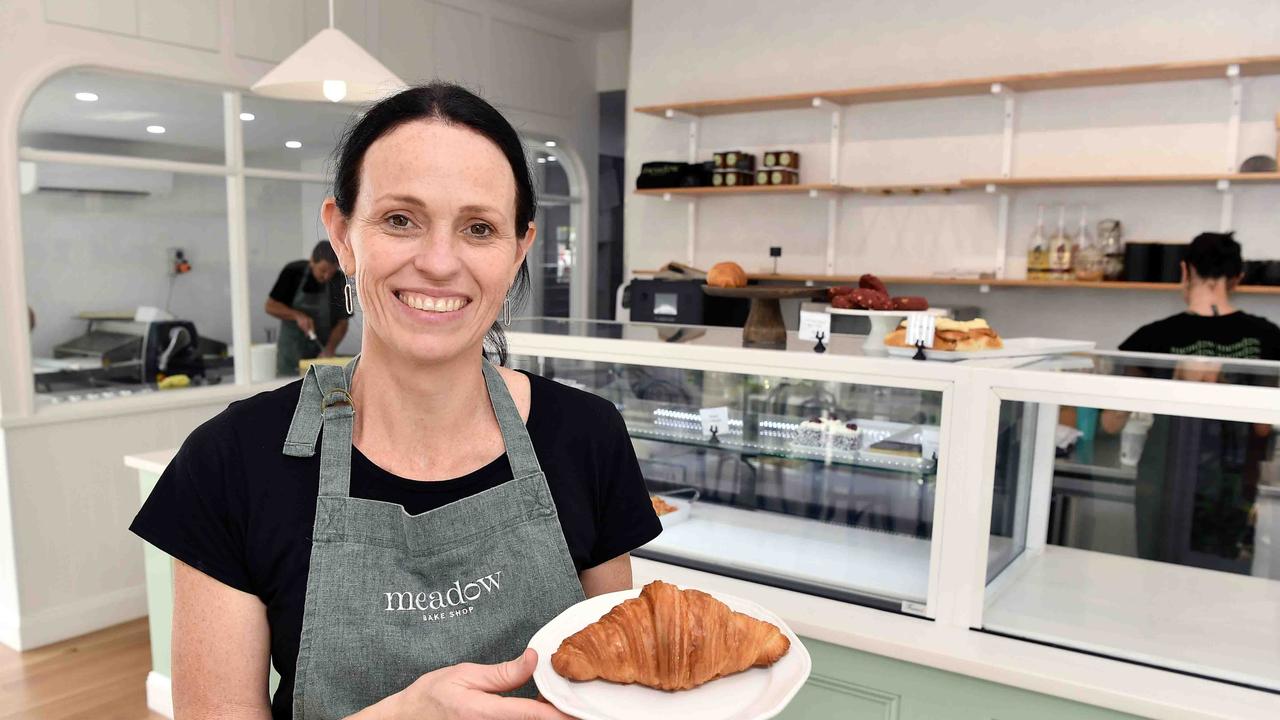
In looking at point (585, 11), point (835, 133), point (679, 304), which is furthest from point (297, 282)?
point (835, 133)

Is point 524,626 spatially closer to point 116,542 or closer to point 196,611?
point 196,611

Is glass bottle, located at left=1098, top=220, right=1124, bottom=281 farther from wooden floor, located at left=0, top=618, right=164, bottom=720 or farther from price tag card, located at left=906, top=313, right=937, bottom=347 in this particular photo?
wooden floor, located at left=0, top=618, right=164, bottom=720

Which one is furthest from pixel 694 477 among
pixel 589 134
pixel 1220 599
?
pixel 589 134

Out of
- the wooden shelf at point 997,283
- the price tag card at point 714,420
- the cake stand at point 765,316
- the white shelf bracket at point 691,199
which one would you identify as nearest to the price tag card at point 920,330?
the cake stand at point 765,316

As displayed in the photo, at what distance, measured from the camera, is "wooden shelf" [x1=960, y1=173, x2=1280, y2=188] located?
3.48 metres

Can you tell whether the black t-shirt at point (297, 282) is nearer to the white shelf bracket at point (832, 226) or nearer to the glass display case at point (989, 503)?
the white shelf bracket at point (832, 226)

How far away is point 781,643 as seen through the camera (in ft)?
3.52

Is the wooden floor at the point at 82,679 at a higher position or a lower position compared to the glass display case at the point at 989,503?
lower

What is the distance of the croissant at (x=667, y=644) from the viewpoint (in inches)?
40.3

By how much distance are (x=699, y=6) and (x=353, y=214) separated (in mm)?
4234

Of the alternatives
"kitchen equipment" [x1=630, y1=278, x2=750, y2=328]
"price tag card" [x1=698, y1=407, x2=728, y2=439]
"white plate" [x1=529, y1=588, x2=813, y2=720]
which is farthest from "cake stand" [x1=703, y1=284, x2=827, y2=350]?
"kitchen equipment" [x1=630, y1=278, x2=750, y2=328]

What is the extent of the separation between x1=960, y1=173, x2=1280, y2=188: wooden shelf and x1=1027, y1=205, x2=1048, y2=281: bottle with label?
19cm

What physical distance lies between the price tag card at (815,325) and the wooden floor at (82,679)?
8.61 feet

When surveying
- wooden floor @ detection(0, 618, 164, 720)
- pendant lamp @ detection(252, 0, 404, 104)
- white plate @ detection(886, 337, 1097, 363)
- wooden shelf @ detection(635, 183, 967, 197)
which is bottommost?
wooden floor @ detection(0, 618, 164, 720)
